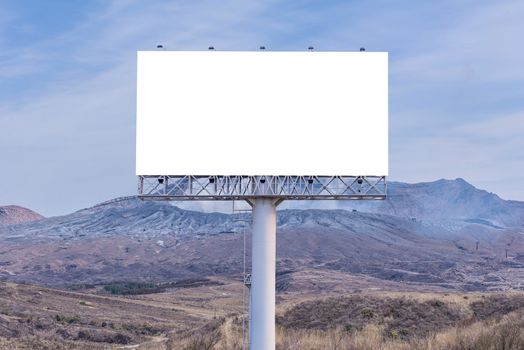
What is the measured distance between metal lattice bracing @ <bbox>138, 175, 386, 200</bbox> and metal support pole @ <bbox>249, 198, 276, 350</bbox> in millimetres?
385

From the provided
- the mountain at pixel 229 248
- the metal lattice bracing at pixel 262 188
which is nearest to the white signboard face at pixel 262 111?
the metal lattice bracing at pixel 262 188

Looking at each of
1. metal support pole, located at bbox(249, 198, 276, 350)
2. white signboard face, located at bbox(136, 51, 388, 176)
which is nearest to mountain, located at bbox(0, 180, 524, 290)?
metal support pole, located at bbox(249, 198, 276, 350)

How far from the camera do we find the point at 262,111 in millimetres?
23531

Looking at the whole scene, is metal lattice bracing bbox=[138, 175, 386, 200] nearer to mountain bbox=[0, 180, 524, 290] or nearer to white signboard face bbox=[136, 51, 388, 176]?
white signboard face bbox=[136, 51, 388, 176]

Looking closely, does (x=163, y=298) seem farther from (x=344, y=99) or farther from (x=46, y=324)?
(x=344, y=99)

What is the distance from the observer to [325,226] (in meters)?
171

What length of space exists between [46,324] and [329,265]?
8815 cm

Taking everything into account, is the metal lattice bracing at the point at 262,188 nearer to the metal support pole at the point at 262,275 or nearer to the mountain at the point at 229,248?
the metal support pole at the point at 262,275

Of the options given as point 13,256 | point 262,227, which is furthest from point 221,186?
point 13,256

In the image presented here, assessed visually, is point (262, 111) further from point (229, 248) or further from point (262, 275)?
point (229, 248)

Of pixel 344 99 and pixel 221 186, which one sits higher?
A: pixel 344 99

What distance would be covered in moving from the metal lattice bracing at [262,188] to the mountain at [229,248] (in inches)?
3042

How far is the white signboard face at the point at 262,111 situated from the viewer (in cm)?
2345

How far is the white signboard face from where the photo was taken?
76.9 ft
